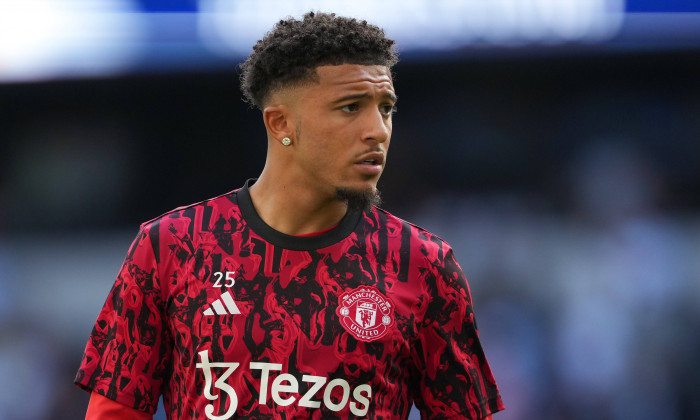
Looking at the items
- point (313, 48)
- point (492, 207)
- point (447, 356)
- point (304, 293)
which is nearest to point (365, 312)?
point (304, 293)

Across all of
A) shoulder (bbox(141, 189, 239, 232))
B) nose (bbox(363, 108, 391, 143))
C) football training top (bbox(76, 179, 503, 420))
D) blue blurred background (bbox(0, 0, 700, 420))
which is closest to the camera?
football training top (bbox(76, 179, 503, 420))

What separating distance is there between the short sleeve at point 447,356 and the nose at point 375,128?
0.40m

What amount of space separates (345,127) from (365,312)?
0.52m

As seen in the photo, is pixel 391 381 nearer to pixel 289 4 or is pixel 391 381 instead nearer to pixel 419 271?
pixel 419 271

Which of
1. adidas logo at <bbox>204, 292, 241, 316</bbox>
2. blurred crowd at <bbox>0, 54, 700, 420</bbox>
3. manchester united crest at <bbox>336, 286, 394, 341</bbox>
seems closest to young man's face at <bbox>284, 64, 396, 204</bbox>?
manchester united crest at <bbox>336, 286, 394, 341</bbox>

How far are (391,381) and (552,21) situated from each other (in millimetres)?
4262

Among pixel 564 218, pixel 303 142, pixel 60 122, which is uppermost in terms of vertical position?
pixel 60 122

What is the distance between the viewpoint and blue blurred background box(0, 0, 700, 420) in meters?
6.20

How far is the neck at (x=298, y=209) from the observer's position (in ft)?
8.70

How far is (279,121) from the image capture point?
2689 mm

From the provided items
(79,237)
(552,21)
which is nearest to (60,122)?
(79,237)

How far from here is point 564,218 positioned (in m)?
6.70

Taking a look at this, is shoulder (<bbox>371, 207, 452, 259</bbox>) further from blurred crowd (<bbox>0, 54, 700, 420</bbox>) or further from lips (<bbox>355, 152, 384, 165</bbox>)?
blurred crowd (<bbox>0, 54, 700, 420</bbox>)

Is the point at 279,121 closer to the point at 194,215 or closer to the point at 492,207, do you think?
the point at 194,215
